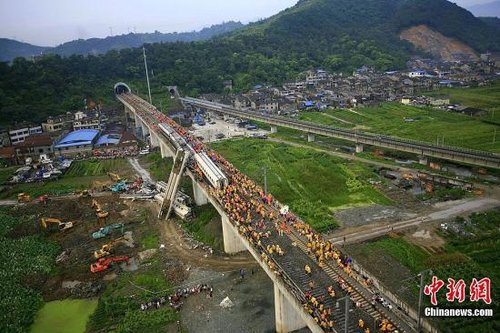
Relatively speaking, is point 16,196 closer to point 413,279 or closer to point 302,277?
point 302,277

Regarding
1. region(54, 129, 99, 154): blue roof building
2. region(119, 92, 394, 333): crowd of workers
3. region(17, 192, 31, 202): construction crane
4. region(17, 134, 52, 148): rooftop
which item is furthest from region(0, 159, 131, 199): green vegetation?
region(119, 92, 394, 333): crowd of workers

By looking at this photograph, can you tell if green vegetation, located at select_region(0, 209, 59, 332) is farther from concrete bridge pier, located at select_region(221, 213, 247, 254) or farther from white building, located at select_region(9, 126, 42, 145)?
white building, located at select_region(9, 126, 42, 145)

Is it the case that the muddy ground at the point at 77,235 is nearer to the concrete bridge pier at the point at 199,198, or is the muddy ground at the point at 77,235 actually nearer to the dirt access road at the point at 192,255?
the dirt access road at the point at 192,255

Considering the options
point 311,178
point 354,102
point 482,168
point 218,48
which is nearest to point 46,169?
point 311,178

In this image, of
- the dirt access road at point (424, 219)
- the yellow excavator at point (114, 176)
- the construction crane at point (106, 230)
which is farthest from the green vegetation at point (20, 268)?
the dirt access road at point (424, 219)

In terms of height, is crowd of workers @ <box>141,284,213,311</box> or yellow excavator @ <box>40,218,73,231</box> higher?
yellow excavator @ <box>40,218,73,231</box>

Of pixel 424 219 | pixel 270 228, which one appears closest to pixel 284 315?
pixel 270 228
